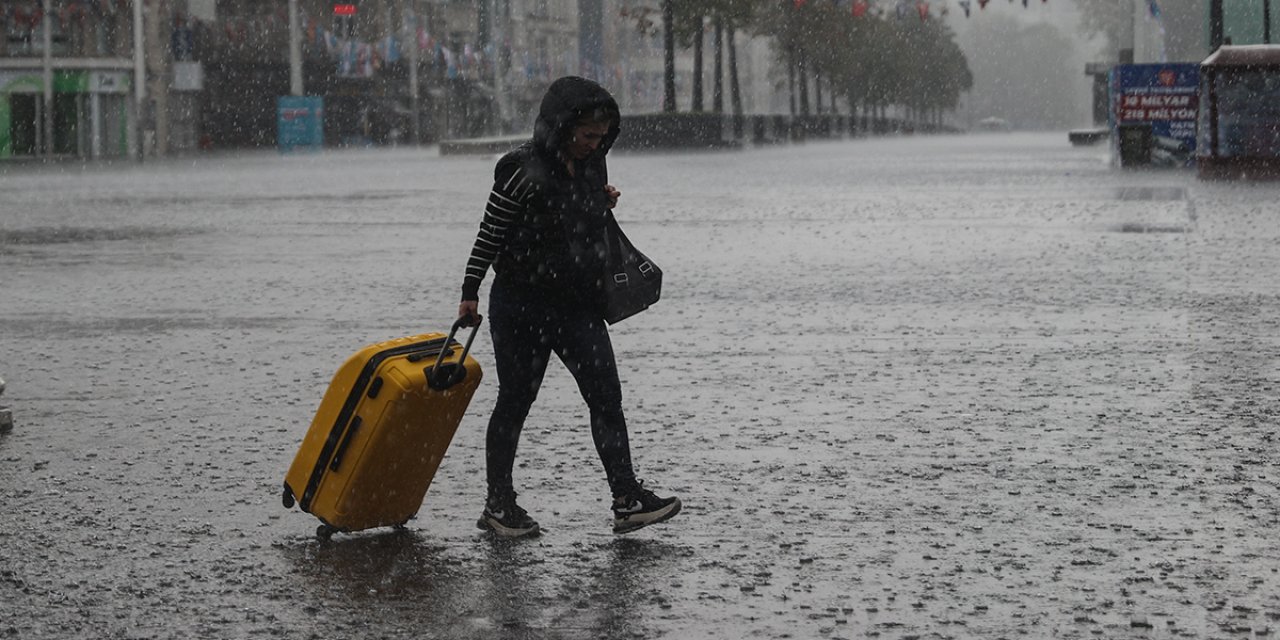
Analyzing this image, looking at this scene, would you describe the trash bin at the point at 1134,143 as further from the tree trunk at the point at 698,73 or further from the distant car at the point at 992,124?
the distant car at the point at 992,124

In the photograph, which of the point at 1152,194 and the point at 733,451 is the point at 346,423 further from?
the point at 1152,194

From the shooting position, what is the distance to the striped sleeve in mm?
5832

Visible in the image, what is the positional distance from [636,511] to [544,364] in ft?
1.68

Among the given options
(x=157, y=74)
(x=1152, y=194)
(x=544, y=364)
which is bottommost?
(x=544, y=364)

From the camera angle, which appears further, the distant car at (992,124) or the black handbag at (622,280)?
the distant car at (992,124)

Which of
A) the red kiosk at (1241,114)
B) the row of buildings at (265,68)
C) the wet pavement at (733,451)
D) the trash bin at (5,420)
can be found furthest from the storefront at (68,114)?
the trash bin at (5,420)

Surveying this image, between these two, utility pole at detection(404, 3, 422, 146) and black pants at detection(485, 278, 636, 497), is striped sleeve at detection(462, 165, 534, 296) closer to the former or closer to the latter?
black pants at detection(485, 278, 636, 497)

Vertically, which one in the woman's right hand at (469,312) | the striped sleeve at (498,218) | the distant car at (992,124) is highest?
the distant car at (992,124)

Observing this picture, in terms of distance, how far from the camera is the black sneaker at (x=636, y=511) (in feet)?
19.5

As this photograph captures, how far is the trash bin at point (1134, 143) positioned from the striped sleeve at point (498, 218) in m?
29.8

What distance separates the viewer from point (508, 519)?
5.97m

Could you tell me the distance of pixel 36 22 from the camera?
2442 inches

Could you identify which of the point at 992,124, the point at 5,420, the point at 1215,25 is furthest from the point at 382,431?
the point at 992,124

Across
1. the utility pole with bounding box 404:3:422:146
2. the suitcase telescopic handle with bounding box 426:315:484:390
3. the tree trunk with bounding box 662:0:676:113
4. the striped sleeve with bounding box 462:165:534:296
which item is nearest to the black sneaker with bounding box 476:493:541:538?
the suitcase telescopic handle with bounding box 426:315:484:390
